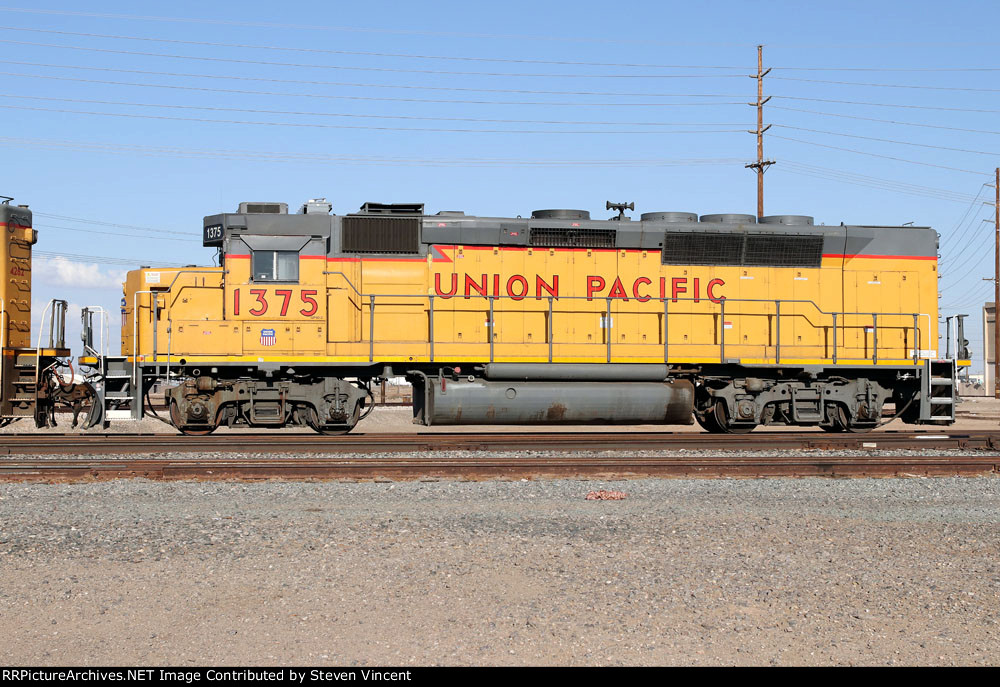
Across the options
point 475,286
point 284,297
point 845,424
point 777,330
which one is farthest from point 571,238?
point 845,424

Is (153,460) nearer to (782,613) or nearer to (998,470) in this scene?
(782,613)

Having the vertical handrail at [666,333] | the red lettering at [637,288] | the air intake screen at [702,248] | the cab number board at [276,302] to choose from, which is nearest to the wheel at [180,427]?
the cab number board at [276,302]

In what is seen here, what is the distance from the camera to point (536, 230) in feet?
48.4

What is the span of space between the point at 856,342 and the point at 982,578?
10.4 m

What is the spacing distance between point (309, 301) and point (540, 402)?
399cm

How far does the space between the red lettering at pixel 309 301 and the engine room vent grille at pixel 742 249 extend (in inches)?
229

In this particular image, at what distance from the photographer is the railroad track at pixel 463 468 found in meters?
9.72

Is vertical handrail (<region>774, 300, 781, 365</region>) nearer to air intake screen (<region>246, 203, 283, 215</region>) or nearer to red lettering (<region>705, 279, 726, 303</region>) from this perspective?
red lettering (<region>705, 279, 726, 303</region>)

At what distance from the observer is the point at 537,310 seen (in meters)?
14.7

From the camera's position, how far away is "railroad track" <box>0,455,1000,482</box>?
31.9 feet

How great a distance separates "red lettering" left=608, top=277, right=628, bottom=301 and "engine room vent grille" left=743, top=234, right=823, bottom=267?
2190 millimetres

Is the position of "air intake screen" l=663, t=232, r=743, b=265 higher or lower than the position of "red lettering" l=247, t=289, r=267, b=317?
higher

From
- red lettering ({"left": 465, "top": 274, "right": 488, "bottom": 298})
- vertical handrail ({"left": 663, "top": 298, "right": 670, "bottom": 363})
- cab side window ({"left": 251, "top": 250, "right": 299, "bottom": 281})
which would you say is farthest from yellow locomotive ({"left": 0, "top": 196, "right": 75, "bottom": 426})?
vertical handrail ({"left": 663, "top": 298, "right": 670, "bottom": 363})

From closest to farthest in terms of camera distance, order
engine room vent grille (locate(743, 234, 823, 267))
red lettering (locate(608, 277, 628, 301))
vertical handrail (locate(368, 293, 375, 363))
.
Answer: vertical handrail (locate(368, 293, 375, 363)) < red lettering (locate(608, 277, 628, 301)) < engine room vent grille (locate(743, 234, 823, 267))
